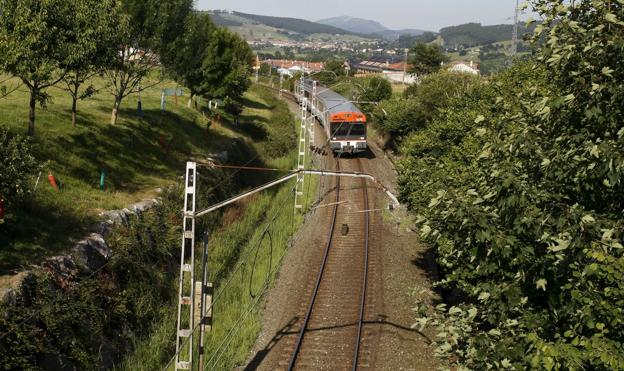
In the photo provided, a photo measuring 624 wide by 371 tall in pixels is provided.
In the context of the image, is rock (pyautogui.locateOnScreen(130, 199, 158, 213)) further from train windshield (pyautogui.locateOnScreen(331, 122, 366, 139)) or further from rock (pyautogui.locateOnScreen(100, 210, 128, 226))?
train windshield (pyautogui.locateOnScreen(331, 122, 366, 139))

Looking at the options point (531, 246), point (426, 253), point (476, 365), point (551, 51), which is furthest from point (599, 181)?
point (426, 253)

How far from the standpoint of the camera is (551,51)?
7137 millimetres

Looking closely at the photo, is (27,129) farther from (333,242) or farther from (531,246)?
(531,246)

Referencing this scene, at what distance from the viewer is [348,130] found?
135ft

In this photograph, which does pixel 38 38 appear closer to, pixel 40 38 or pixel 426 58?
pixel 40 38

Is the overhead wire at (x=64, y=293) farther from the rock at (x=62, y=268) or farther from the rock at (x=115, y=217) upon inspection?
the rock at (x=115, y=217)

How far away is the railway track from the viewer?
15.7 metres

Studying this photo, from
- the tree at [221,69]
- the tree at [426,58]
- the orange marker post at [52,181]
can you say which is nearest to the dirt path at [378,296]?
the orange marker post at [52,181]

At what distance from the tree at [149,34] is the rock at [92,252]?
1267cm

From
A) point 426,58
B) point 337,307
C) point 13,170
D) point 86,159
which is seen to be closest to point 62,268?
point 13,170

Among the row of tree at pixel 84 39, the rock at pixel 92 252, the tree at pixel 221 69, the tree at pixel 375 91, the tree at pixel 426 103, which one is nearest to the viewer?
the rock at pixel 92 252

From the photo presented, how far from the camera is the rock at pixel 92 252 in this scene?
1647 centimetres

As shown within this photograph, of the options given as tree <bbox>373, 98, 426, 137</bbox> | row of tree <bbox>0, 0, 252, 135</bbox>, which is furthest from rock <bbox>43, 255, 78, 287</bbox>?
tree <bbox>373, 98, 426, 137</bbox>

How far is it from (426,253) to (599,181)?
18.6m
